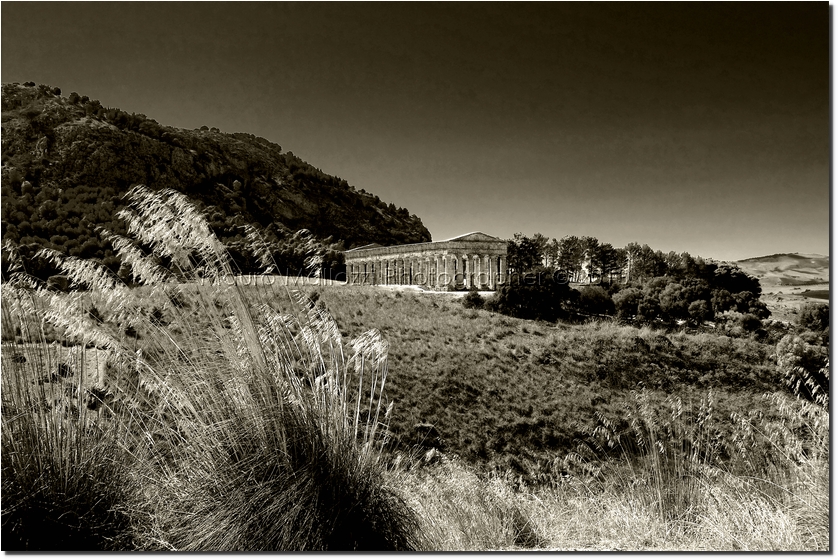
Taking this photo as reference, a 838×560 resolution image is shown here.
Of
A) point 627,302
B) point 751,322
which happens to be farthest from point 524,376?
point 627,302

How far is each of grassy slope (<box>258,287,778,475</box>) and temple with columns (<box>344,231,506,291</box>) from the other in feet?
8.75

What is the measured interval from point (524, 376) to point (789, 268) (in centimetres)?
564

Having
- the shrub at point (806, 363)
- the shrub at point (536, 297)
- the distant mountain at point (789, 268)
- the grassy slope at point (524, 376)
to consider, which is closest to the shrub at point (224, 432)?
the grassy slope at point (524, 376)

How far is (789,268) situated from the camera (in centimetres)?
446

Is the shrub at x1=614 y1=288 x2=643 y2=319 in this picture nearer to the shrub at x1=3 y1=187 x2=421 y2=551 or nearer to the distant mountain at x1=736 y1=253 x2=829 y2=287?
the distant mountain at x1=736 y1=253 x2=829 y2=287

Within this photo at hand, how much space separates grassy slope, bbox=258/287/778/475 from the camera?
770cm

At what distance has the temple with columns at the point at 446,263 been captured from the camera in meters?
15.4

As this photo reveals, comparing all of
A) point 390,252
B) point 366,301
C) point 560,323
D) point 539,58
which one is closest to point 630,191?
point 539,58

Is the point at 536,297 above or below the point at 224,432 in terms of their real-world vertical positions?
above

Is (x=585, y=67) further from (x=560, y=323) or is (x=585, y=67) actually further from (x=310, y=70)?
(x=560, y=323)

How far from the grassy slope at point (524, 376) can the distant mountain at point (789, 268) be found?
1.93 meters

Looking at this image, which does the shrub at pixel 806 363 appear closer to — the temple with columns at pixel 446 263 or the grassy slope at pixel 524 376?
the grassy slope at pixel 524 376

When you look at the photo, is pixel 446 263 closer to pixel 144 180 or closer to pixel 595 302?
pixel 595 302

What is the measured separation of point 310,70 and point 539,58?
6.58ft
